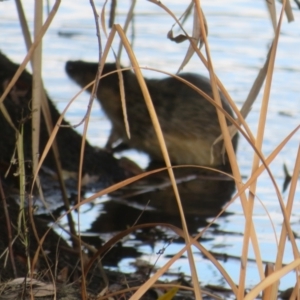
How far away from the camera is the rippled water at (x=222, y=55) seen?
Answer: 6352mm

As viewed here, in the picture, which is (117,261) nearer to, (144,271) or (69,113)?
(144,271)

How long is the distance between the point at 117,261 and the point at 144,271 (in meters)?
0.27

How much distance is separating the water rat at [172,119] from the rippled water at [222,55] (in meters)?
0.14

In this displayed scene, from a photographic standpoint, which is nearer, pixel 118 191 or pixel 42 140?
pixel 42 140

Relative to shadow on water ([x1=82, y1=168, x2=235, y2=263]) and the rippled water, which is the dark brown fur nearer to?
shadow on water ([x1=82, y1=168, x2=235, y2=263])

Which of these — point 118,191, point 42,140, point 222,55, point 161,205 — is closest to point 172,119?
point 222,55

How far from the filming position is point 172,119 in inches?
279

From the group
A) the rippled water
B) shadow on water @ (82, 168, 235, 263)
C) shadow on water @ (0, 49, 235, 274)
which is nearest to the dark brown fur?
shadow on water @ (0, 49, 235, 274)

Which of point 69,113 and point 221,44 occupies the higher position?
point 221,44

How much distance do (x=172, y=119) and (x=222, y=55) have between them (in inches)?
56.9

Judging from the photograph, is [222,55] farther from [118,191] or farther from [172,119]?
[118,191]

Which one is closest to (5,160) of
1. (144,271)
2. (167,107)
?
(144,271)

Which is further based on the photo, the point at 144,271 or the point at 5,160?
the point at 5,160

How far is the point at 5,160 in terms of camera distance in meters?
4.88
